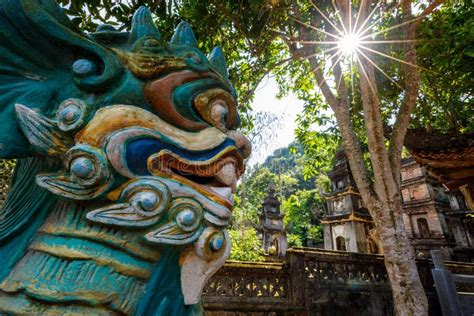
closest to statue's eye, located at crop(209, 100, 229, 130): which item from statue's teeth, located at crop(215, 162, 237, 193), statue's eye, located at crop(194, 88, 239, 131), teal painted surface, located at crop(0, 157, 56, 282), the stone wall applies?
statue's eye, located at crop(194, 88, 239, 131)

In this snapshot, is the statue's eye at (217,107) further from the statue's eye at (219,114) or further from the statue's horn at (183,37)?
the statue's horn at (183,37)

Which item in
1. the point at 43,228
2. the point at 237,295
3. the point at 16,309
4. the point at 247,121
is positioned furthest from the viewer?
the point at 247,121

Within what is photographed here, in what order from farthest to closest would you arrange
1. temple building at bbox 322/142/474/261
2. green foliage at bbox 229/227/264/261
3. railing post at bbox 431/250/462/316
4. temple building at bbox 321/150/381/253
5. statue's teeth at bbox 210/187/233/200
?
1. temple building at bbox 322/142/474/261
2. temple building at bbox 321/150/381/253
3. green foliage at bbox 229/227/264/261
4. railing post at bbox 431/250/462/316
5. statue's teeth at bbox 210/187/233/200

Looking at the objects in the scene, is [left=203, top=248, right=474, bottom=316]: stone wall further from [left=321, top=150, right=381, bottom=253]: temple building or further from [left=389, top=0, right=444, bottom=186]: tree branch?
[left=321, top=150, right=381, bottom=253]: temple building

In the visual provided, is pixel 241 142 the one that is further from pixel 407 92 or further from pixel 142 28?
pixel 407 92

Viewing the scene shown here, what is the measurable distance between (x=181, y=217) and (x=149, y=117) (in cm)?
37

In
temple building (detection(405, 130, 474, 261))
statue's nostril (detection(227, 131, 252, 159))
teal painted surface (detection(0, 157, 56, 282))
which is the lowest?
teal painted surface (detection(0, 157, 56, 282))

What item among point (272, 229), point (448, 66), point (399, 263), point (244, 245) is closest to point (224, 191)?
point (399, 263)

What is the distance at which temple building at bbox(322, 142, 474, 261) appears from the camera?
1244 cm

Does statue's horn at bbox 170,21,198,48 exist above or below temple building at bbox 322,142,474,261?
below

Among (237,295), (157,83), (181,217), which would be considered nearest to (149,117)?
(157,83)

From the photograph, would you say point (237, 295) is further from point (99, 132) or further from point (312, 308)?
point (99, 132)

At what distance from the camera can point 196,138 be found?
1066 millimetres

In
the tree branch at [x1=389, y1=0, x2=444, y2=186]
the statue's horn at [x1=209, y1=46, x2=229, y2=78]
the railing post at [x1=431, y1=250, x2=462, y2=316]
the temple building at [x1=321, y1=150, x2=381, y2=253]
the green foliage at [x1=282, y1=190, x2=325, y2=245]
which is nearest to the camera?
the statue's horn at [x1=209, y1=46, x2=229, y2=78]
